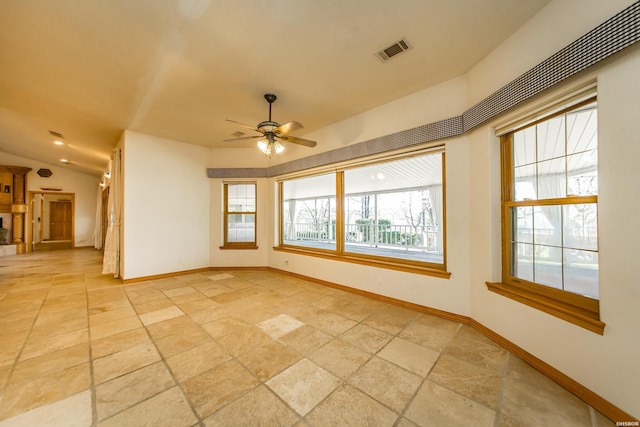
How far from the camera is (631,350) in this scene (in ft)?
4.14

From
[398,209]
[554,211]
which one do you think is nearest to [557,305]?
[554,211]

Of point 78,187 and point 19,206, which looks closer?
point 19,206

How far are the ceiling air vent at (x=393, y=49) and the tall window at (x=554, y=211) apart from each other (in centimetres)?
131

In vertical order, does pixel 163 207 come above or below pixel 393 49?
below

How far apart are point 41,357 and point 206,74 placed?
2957 millimetres

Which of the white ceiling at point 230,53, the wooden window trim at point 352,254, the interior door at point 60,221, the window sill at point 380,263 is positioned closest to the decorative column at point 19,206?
the interior door at point 60,221

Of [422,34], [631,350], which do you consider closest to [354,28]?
[422,34]

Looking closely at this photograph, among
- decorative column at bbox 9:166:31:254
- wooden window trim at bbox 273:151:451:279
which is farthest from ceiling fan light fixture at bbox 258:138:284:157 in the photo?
decorative column at bbox 9:166:31:254

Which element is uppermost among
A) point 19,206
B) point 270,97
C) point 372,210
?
point 270,97

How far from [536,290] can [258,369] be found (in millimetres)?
2346

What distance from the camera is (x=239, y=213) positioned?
17.0 feet

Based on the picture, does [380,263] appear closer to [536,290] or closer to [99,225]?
[536,290]

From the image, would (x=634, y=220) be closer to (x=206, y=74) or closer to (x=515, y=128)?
(x=515, y=128)

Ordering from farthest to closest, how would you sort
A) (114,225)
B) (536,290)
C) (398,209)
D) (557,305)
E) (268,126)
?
(398,209)
(114,225)
(268,126)
(536,290)
(557,305)
